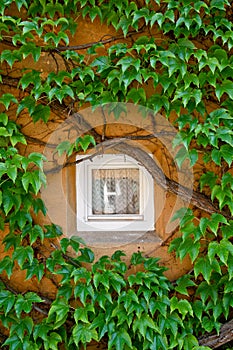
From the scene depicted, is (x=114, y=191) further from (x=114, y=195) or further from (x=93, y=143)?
(x=93, y=143)

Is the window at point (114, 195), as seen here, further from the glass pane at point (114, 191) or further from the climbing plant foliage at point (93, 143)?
the climbing plant foliage at point (93, 143)

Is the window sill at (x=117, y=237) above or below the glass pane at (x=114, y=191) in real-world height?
below

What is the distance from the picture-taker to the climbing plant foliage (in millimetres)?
1733

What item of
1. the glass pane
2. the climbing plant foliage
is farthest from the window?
the climbing plant foliage

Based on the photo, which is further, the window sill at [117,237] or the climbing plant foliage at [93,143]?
the window sill at [117,237]

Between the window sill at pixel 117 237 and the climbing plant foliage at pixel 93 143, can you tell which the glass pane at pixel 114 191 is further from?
the climbing plant foliage at pixel 93 143

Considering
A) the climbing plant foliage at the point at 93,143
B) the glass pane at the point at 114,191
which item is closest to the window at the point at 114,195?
the glass pane at the point at 114,191

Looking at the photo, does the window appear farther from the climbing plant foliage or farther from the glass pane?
the climbing plant foliage

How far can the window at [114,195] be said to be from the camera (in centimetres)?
201

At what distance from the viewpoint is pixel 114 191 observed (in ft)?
6.70

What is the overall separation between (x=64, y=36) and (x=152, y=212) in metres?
0.84

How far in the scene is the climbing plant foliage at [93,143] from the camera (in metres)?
1.73

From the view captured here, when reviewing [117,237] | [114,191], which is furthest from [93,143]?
[117,237]

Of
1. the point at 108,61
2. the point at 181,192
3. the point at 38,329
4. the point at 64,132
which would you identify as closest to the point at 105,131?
the point at 64,132
